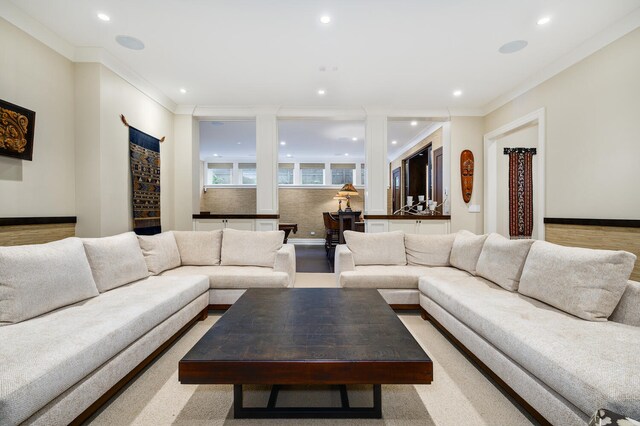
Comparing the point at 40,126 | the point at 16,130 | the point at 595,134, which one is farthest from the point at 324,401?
the point at 595,134

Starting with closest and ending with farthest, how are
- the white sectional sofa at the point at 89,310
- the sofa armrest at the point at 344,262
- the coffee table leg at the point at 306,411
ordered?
the white sectional sofa at the point at 89,310 < the coffee table leg at the point at 306,411 < the sofa armrest at the point at 344,262

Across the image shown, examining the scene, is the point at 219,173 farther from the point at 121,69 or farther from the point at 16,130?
the point at 16,130

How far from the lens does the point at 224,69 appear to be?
3.56 m

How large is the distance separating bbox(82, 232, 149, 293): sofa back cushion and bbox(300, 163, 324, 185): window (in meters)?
7.50

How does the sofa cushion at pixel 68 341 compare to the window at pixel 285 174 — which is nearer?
the sofa cushion at pixel 68 341

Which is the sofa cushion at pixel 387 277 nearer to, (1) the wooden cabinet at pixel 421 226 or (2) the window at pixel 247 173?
(1) the wooden cabinet at pixel 421 226

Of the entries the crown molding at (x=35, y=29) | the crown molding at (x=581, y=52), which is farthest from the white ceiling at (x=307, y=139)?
the crown molding at (x=35, y=29)

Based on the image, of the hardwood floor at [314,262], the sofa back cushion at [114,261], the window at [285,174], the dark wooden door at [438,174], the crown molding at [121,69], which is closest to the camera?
the sofa back cushion at [114,261]

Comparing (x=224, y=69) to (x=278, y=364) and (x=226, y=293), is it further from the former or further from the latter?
(x=278, y=364)

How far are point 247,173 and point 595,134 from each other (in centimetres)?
903

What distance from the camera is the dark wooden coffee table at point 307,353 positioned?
1.29m

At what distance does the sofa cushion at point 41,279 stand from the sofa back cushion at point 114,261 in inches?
5.8

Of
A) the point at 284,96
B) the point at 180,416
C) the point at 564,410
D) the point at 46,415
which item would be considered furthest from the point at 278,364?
the point at 284,96

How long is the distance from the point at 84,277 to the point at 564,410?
292cm
